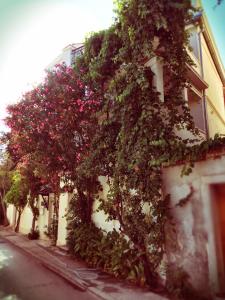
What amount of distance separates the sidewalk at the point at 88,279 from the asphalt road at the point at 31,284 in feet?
0.80

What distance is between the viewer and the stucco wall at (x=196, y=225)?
Result: 584cm

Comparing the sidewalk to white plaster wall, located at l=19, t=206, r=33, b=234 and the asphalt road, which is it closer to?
the asphalt road

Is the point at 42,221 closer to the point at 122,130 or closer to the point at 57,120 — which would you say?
the point at 57,120

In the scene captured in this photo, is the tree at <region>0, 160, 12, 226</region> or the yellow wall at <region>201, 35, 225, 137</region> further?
the tree at <region>0, 160, 12, 226</region>

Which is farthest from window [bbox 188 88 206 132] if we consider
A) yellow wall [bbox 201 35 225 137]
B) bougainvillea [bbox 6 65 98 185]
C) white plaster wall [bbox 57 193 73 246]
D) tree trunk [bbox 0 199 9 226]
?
tree trunk [bbox 0 199 9 226]

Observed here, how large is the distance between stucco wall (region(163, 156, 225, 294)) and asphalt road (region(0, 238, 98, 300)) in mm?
2407

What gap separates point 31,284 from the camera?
7.20m

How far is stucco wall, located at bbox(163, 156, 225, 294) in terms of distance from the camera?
5844 millimetres

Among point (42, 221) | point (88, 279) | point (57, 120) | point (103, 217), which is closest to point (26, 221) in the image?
point (42, 221)

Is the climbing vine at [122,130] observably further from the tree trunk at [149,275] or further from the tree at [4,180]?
the tree at [4,180]

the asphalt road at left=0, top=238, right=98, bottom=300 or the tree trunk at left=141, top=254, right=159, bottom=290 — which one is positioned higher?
the tree trunk at left=141, top=254, right=159, bottom=290

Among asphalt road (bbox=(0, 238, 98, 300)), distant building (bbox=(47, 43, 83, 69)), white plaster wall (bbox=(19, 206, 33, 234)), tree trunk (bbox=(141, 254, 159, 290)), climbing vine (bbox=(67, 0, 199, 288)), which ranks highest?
distant building (bbox=(47, 43, 83, 69))

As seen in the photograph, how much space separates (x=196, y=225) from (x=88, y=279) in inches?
144

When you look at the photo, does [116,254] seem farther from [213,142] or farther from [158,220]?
[213,142]
